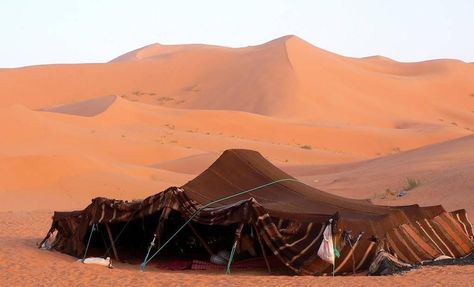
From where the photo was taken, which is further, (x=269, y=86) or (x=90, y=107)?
(x=269, y=86)

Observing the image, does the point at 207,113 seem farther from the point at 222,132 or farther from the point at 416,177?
the point at 416,177

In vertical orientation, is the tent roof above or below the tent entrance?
above

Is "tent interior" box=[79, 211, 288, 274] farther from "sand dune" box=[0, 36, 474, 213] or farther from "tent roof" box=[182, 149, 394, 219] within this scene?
"sand dune" box=[0, 36, 474, 213]

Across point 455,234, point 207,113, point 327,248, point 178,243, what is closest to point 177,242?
point 178,243

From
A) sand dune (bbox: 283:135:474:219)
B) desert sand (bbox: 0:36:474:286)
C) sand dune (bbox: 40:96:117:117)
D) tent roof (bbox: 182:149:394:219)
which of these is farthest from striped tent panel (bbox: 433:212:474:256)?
sand dune (bbox: 40:96:117:117)

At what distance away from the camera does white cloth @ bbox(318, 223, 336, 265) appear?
1346 cm

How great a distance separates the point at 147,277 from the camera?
1332 cm

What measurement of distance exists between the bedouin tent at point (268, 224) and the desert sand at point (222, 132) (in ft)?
1.96

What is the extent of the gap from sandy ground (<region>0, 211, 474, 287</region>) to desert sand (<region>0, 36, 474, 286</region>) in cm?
3

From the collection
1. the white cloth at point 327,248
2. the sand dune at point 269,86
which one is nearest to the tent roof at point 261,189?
the white cloth at point 327,248

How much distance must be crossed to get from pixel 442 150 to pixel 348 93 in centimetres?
4019

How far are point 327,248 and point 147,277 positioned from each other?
2826 millimetres

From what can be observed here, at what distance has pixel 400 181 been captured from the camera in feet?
91.8

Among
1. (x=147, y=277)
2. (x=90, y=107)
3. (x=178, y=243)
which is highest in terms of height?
(x=90, y=107)
